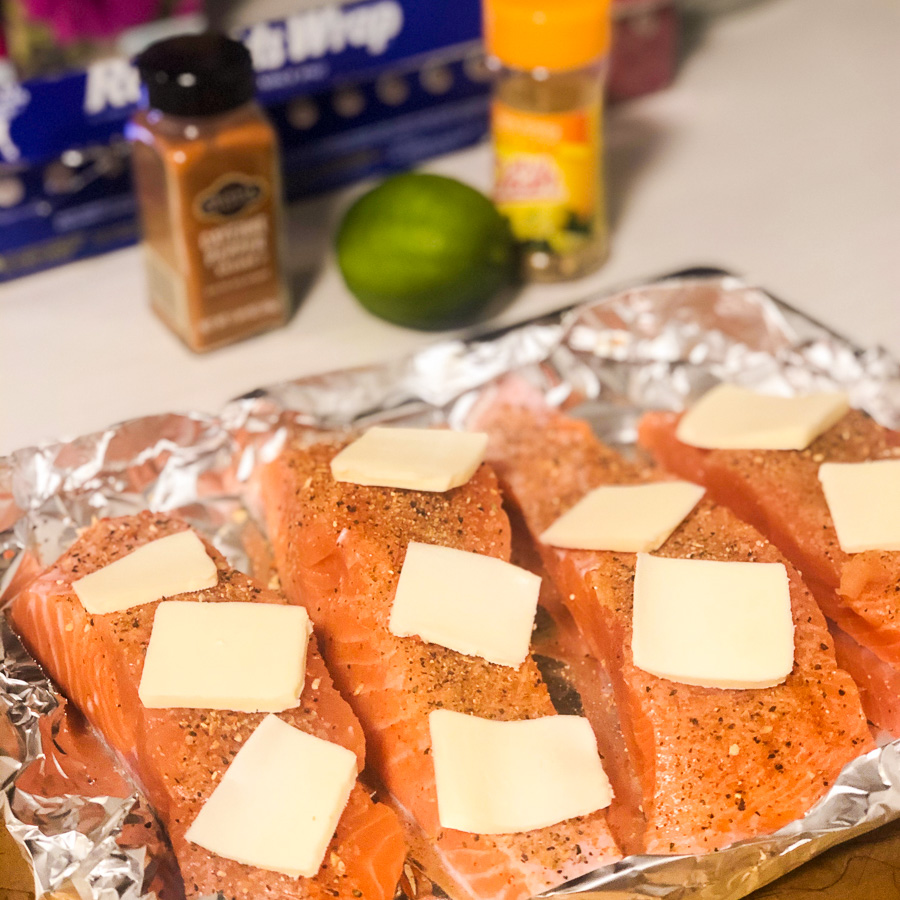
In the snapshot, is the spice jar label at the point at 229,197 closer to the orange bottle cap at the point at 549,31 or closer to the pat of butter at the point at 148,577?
the orange bottle cap at the point at 549,31

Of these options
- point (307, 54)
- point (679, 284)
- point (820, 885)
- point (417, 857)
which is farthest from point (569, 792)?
point (307, 54)

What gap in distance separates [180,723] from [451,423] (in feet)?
2.88

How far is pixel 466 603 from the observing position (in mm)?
1531

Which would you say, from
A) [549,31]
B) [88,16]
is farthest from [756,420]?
[88,16]

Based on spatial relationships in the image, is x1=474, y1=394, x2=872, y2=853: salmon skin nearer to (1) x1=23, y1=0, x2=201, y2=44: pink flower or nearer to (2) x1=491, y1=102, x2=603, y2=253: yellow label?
(2) x1=491, y1=102, x2=603, y2=253: yellow label

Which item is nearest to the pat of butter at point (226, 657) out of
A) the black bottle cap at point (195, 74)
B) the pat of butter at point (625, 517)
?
the pat of butter at point (625, 517)

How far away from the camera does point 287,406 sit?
2062 millimetres

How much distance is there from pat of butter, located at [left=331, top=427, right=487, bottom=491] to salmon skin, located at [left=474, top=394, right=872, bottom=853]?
24 centimetres

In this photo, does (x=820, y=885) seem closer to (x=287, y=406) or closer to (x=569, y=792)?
(x=569, y=792)

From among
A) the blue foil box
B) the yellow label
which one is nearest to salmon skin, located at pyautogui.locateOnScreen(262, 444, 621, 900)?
the yellow label

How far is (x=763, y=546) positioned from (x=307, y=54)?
1.65 metres

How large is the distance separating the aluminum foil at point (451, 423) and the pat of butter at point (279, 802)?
0.14 metres

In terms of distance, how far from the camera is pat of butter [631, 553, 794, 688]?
1.46m

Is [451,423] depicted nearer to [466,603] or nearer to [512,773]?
[466,603]
